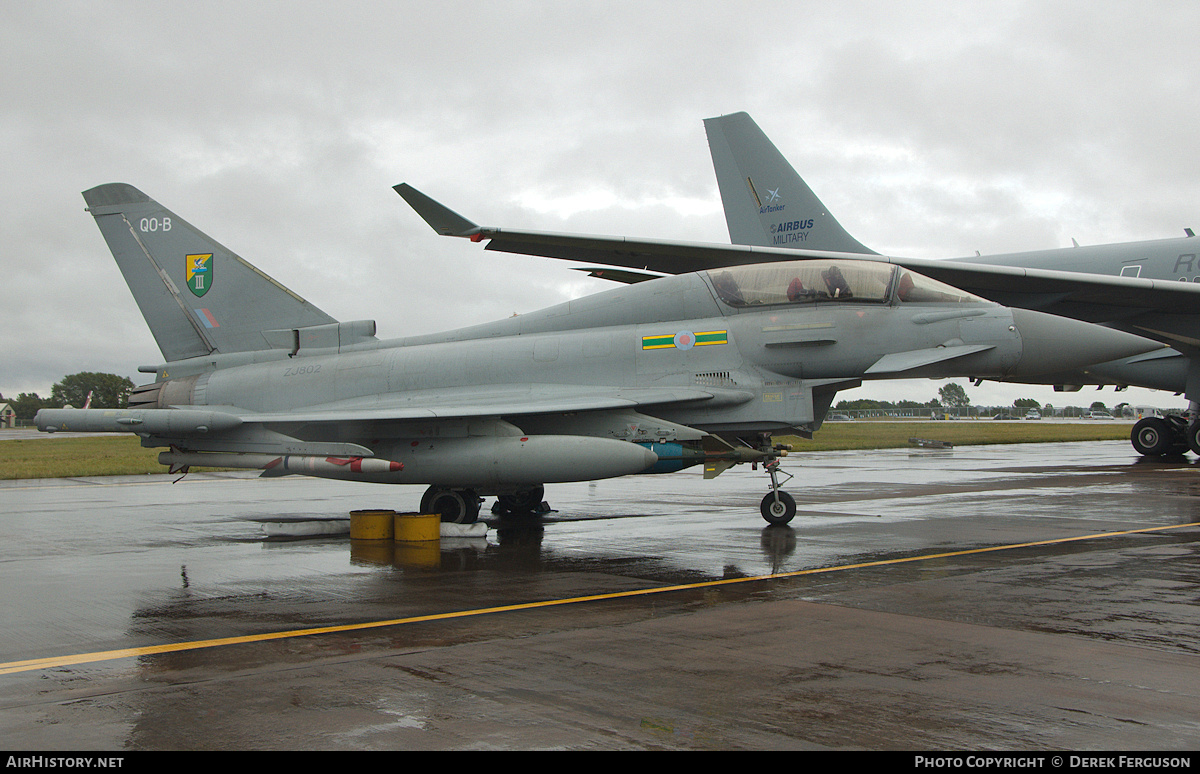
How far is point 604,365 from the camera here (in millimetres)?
10938

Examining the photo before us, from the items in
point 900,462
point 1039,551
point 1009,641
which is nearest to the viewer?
point 1009,641

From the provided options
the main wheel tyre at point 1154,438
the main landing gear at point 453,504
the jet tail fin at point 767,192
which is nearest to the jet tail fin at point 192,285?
the main landing gear at point 453,504

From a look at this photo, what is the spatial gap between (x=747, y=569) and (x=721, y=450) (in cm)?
294

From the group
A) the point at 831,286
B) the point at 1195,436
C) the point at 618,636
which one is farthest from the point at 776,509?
the point at 1195,436

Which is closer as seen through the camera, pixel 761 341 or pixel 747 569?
pixel 747 569

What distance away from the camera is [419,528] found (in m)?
10.2

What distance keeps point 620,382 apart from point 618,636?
18.6ft

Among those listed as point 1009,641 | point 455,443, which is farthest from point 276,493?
point 1009,641

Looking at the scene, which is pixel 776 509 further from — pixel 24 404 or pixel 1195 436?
pixel 24 404

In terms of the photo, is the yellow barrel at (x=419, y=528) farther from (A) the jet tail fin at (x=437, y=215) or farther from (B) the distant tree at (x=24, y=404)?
(B) the distant tree at (x=24, y=404)

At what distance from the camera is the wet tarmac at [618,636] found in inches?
143
